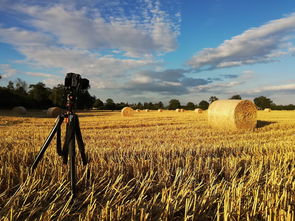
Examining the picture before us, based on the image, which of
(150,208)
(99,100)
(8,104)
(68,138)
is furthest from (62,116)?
(99,100)

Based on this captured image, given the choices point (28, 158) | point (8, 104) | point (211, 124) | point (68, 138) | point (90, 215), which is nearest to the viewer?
point (90, 215)

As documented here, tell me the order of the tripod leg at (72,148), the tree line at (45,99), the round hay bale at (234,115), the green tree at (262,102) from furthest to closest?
the green tree at (262,102) < the tree line at (45,99) < the round hay bale at (234,115) < the tripod leg at (72,148)

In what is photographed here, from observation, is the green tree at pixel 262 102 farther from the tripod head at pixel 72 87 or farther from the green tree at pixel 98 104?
the tripod head at pixel 72 87

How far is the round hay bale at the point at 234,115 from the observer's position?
39.5ft

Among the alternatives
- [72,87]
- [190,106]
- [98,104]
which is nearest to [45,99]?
[98,104]

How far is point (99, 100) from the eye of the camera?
75.3 metres

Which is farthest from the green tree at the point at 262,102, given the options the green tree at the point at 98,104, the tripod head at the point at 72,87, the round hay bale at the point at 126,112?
the tripod head at the point at 72,87

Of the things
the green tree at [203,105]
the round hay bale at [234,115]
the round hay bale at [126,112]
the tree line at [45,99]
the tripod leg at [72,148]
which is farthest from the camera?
the green tree at [203,105]

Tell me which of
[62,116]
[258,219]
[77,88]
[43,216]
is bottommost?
[258,219]

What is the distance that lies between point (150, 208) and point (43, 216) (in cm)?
104

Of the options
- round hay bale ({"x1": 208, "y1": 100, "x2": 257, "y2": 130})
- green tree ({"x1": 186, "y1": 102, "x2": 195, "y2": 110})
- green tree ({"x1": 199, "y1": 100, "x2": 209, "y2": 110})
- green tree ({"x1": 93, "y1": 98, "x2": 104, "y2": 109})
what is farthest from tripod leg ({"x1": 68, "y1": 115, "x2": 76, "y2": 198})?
green tree ({"x1": 93, "y1": 98, "x2": 104, "y2": 109})

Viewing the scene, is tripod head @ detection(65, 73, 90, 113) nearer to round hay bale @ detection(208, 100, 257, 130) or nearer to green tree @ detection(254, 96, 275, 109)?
round hay bale @ detection(208, 100, 257, 130)

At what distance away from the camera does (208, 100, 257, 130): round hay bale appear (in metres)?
12.0

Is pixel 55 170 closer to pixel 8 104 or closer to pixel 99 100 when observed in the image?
pixel 8 104
